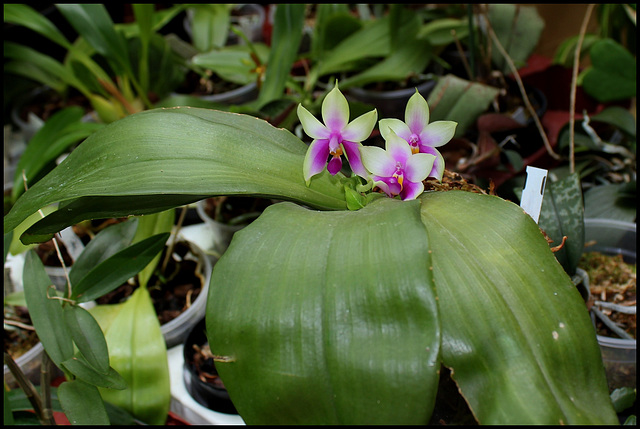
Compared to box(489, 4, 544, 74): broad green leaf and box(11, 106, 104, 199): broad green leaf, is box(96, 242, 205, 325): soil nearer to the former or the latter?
box(11, 106, 104, 199): broad green leaf

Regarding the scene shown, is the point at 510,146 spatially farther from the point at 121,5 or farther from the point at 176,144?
the point at 121,5

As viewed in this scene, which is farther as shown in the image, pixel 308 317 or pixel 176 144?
pixel 176 144

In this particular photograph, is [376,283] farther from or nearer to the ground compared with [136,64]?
farther from the ground

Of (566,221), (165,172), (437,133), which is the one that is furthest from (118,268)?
(566,221)

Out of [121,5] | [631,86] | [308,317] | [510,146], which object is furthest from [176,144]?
[121,5]

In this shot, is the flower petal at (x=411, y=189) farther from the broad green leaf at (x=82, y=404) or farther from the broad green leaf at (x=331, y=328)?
the broad green leaf at (x=82, y=404)

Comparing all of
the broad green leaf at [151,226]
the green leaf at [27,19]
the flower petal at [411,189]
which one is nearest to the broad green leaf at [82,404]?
the broad green leaf at [151,226]

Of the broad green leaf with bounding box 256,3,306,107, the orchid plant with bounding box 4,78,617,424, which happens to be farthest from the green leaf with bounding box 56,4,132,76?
the orchid plant with bounding box 4,78,617,424
